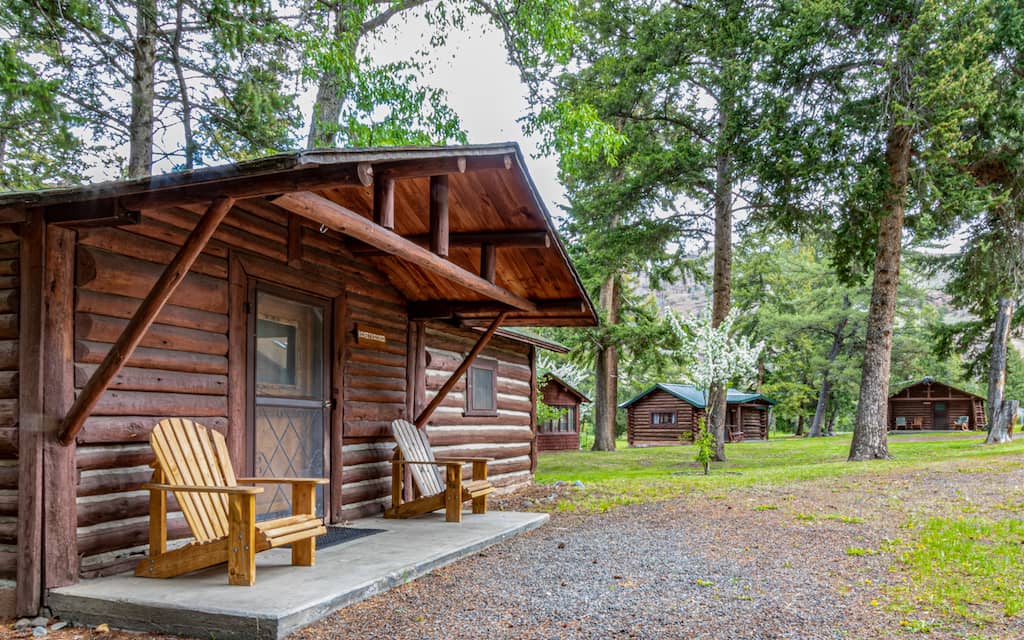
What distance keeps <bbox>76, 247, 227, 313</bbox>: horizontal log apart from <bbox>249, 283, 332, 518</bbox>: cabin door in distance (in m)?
0.39

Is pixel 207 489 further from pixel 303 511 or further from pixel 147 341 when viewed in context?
pixel 147 341

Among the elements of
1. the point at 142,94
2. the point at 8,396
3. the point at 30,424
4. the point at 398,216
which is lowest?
the point at 30,424

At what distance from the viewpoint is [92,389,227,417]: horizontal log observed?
13.9 feet

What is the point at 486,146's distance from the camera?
4.94 metres

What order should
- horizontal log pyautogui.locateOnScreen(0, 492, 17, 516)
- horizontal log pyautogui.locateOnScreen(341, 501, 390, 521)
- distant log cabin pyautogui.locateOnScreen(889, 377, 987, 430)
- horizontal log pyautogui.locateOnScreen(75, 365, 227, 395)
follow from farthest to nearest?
distant log cabin pyautogui.locateOnScreen(889, 377, 987, 430) < horizontal log pyautogui.locateOnScreen(341, 501, 390, 521) < horizontal log pyautogui.locateOnScreen(75, 365, 227, 395) < horizontal log pyautogui.locateOnScreen(0, 492, 17, 516)

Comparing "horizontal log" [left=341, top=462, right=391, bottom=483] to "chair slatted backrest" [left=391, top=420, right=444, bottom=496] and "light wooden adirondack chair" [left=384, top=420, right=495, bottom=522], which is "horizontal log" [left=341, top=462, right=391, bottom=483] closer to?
"light wooden adirondack chair" [left=384, top=420, right=495, bottom=522]

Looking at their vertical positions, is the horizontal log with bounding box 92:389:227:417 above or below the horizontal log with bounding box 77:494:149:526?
above

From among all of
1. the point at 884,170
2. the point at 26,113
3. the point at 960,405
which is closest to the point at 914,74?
the point at 884,170

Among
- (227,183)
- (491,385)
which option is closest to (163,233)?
(227,183)

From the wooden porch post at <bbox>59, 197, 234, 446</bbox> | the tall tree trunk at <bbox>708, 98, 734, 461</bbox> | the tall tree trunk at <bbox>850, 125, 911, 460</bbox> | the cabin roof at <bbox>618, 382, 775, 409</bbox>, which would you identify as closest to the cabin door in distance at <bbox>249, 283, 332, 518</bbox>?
the wooden porch post at <bbox>59, 197, 234, 446</bbox>

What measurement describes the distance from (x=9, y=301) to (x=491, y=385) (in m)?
6.58

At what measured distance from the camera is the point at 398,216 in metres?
6.17

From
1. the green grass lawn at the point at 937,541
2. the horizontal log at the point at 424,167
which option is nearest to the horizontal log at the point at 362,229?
the horizontal log at the point at 424,167

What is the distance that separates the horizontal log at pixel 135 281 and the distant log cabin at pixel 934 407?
3740cm
